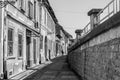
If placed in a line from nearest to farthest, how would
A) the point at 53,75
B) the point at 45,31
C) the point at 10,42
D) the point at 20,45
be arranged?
the point at 10,42 → the point at 53,75 → the point at 20,45 → the point at 45,31

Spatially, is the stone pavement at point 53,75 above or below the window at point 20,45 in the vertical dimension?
below

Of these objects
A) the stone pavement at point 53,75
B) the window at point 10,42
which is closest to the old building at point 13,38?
the window at point 10,42

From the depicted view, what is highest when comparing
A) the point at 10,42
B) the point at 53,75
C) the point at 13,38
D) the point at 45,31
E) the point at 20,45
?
the point at 45,31

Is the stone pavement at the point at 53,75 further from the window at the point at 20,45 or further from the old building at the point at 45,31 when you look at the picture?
the old building at the point at 45,31

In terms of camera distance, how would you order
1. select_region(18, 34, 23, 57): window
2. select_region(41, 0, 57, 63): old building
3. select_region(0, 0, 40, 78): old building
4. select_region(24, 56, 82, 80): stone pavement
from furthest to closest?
select_region(41, 0, 57, 63): old building < select_region(18, 34, 23, 57): window < select_region(24, 56, 82, 80): stone pavement < select_region(0, 0, 40, 78): old building

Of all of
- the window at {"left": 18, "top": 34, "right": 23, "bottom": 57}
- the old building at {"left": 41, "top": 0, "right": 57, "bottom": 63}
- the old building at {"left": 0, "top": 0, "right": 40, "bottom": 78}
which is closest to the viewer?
the old building at {"left": 0, "top": 0, "right": 40, "bottom": 78}

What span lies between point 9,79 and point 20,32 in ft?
16.5

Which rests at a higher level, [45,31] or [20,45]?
[45,31]

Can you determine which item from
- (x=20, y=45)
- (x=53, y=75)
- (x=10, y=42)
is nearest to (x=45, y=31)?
(x=20, y=45)

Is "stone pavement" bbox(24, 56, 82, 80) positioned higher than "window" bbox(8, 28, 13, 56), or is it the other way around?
"window" bbox(8, 28, 13, 56)

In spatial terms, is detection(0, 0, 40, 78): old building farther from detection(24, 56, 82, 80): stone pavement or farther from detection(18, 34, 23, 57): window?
detection(24, 56, 82, 80): stone pavement

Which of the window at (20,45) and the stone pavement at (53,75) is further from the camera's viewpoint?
the window at (20,45)

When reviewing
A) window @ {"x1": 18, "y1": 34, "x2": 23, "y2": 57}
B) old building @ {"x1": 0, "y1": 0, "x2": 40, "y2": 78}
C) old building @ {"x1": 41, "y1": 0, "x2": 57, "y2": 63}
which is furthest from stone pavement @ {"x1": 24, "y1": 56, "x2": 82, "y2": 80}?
old building @ {"x1": 41, "y1": 0, "x2": 57, "y2": 63}

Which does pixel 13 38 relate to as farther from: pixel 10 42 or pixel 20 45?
pixel 20 45
